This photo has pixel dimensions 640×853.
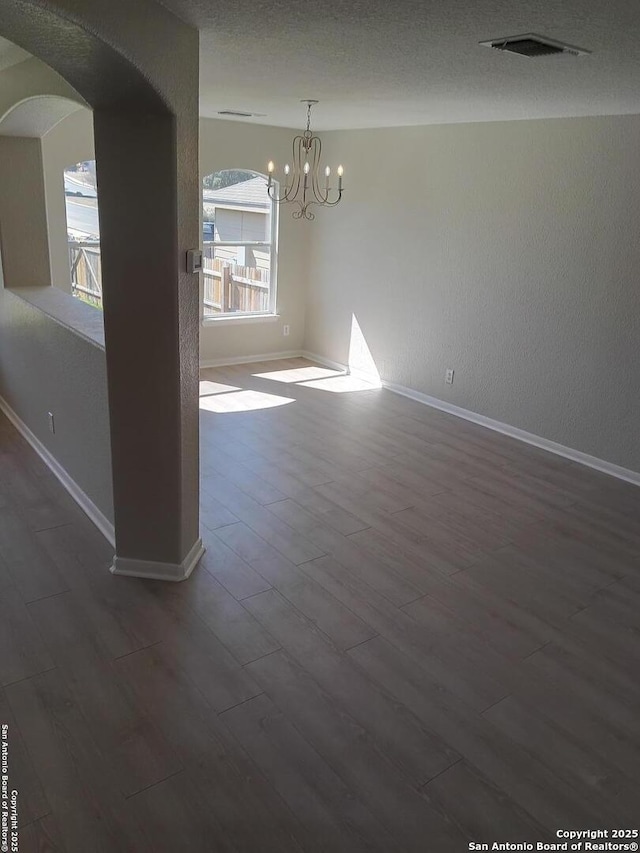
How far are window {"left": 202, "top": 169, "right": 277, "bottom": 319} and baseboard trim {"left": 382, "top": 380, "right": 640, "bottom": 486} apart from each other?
5.97 ft

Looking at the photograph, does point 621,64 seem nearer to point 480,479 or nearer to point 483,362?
point 480,479

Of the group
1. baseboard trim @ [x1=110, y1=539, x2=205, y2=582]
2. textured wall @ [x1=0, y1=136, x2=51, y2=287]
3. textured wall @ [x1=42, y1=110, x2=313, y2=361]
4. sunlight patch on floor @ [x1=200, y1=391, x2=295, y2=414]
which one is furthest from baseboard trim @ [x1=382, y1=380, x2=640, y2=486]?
textured wall @ [x1=0, y1=136, x2=51, y2=287]

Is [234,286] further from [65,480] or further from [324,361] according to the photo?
[65,480]

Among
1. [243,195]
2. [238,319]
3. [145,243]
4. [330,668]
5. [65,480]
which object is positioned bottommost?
[330,668]

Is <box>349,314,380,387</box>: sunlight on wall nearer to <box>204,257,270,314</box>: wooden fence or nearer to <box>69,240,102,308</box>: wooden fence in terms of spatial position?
<box>204,257,270,314</box>: wooden fence

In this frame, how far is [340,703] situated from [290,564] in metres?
0.96

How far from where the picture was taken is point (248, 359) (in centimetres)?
707

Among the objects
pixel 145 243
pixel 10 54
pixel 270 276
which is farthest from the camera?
pixel 270 276

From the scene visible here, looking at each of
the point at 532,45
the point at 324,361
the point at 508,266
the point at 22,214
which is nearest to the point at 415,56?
the point at 532,45

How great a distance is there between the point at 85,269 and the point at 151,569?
12.4ft

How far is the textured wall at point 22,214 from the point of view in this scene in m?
4.39

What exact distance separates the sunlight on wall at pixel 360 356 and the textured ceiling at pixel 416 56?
2529 millimetres

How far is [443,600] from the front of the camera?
304cm

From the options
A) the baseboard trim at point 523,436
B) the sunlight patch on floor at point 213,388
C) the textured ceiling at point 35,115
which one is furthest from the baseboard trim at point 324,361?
the textured ceiling at point 35,115
